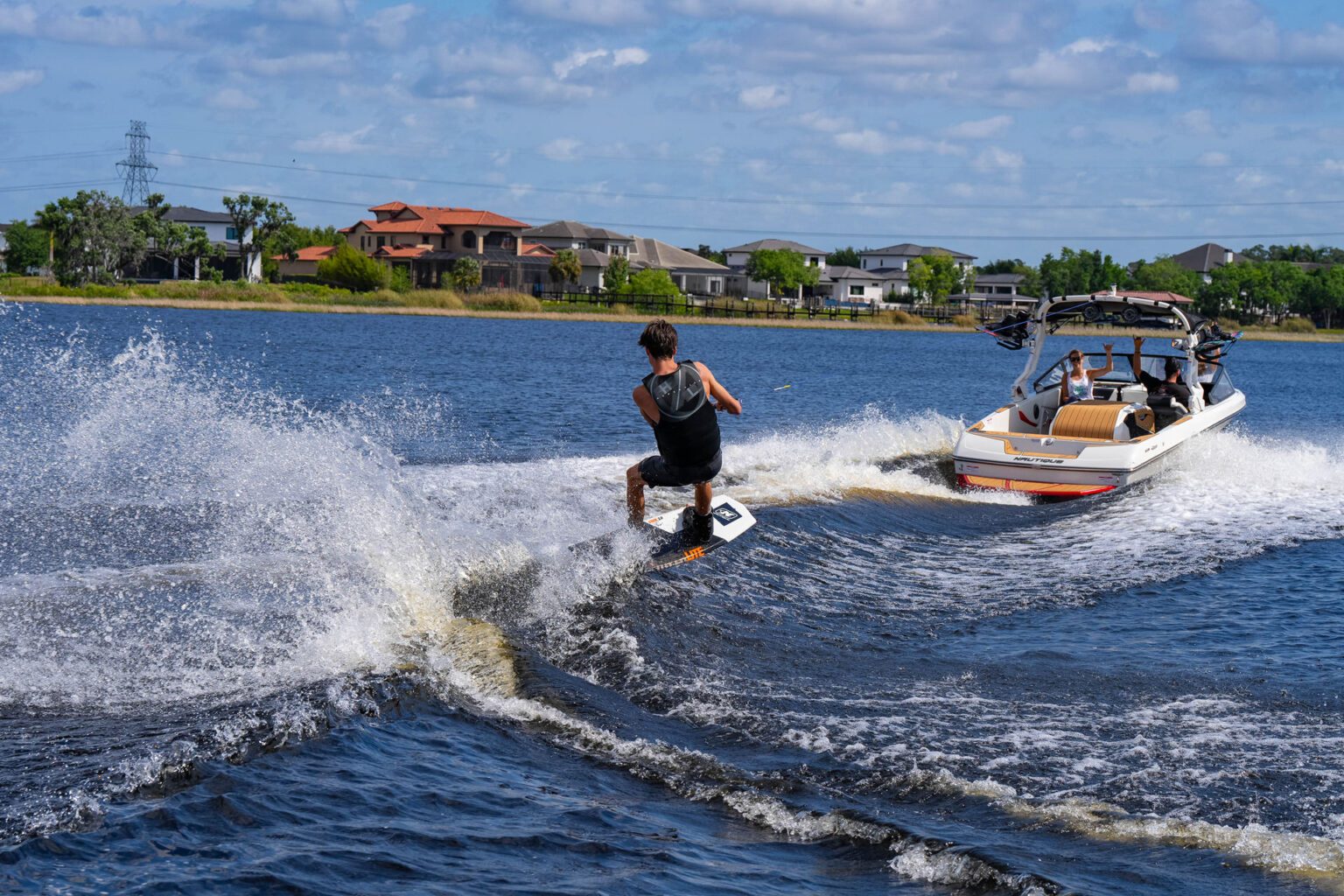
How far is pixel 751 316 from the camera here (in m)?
103

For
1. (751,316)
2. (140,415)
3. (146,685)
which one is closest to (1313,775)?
(146,685)

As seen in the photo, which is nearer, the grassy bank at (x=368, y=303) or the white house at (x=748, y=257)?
the grassy bank at (x=368, y=303)

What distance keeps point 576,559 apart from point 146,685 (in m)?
4.64

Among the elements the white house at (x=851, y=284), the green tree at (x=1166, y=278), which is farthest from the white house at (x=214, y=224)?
the green tree at (x=1166, y=278)

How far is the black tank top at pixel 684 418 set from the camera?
10.3 metres

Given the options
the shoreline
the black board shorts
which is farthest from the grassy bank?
the black board shorts

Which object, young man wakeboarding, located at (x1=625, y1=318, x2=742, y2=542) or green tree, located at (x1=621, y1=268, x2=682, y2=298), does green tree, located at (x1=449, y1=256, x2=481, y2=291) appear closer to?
green tree, located at (x1=621, y1=268, x2=682, y2=298)

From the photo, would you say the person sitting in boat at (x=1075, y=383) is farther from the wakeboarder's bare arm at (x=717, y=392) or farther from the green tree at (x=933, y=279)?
the green tree at (x=933, y=279)

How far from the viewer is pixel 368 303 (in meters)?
91.1

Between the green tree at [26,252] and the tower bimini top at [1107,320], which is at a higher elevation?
the green tree at [26,252]

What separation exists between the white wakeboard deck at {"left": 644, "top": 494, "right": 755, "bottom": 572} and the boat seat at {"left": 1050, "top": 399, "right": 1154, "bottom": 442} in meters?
9.86

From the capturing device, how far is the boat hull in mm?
19578

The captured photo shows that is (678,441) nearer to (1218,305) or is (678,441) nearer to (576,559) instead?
(576,559)

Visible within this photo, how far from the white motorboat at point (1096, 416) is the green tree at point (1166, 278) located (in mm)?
123572
